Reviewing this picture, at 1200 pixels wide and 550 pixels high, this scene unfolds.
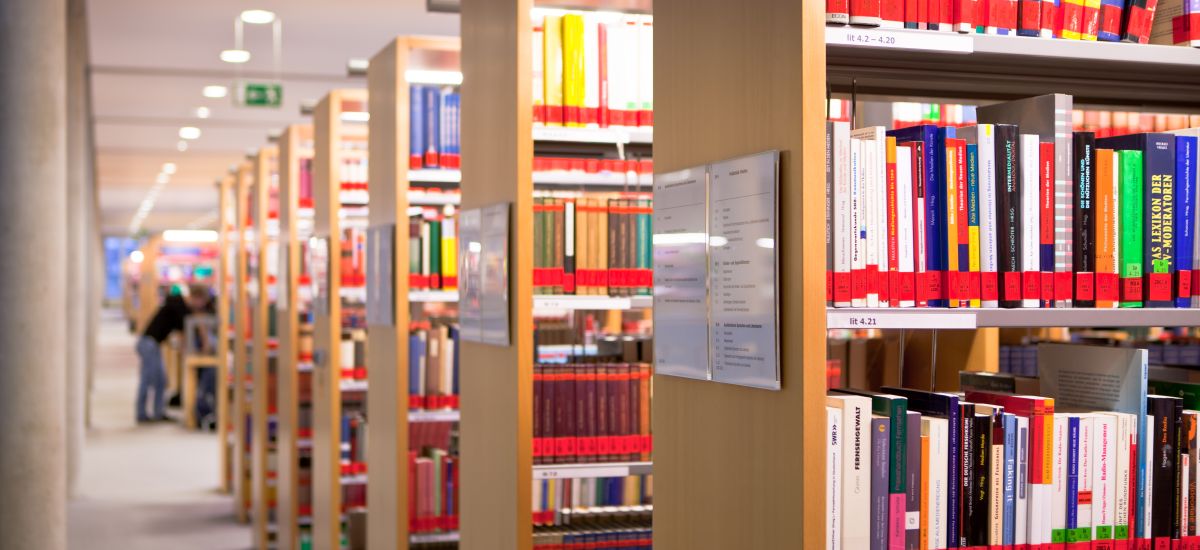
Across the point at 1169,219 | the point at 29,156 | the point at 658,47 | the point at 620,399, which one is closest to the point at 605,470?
the point at 620,399

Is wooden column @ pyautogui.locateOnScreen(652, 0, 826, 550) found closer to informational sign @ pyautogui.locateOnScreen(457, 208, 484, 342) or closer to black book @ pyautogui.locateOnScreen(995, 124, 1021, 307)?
black book @ pyautogui.locateOnScreen(995, 124, 1021, 307)

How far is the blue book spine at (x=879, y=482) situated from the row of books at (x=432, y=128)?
8.64 ft

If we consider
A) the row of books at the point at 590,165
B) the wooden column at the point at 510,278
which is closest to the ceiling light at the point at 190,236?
the row of books at the point at 590,165

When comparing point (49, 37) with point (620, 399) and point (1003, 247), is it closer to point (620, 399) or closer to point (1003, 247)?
point (620, 399)

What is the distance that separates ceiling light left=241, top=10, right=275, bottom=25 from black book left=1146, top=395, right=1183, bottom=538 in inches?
288

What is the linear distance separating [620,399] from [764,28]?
181 cm

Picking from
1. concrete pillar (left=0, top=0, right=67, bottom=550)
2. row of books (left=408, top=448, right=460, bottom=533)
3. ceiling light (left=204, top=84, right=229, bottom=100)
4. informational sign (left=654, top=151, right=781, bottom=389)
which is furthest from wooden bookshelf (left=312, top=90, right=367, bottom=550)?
ceiling light (left=204, top=84, right=229, bottom=100)

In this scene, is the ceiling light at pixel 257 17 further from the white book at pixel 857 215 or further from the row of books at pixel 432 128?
the white book at pixel 857 215

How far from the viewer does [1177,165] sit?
90.4 inches

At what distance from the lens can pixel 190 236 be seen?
144 ft

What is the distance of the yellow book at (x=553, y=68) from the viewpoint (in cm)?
356

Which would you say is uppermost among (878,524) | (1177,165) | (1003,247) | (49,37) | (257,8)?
(257,8)

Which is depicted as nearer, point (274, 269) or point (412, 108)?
point (412, 108)

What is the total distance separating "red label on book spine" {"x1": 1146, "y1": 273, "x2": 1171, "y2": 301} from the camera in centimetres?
226
